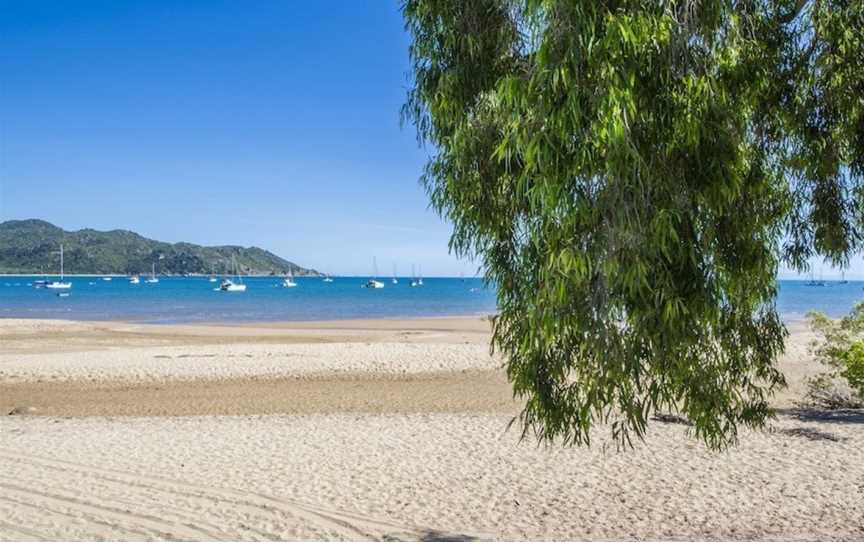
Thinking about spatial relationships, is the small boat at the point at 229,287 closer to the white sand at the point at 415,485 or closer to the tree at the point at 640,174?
the white sand at the point at 415,485

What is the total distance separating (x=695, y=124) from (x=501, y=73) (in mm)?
1631

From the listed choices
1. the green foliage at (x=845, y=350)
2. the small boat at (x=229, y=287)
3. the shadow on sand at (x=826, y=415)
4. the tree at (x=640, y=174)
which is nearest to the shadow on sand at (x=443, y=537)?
the tree at (x=640, y=174)

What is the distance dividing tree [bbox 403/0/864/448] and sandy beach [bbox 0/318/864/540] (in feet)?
13.3

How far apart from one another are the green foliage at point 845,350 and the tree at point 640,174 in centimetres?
1051

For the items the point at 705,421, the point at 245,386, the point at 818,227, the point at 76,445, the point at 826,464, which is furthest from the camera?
the point at 245,386

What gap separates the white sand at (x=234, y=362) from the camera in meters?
20.4

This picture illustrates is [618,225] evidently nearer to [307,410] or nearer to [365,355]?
[307,410]

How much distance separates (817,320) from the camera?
14664mm

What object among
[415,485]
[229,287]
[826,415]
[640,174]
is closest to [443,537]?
[415,485]

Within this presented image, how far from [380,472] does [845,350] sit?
11.2m

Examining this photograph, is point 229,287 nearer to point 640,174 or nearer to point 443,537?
point 443,537

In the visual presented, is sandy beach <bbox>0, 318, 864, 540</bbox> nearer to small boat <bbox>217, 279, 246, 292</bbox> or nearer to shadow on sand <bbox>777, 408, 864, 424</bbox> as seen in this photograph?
shadow on sand <bbox>777, 408, 864, 424</bbox>

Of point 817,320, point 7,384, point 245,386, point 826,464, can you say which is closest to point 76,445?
point 245,386

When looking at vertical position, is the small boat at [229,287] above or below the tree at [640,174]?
below
